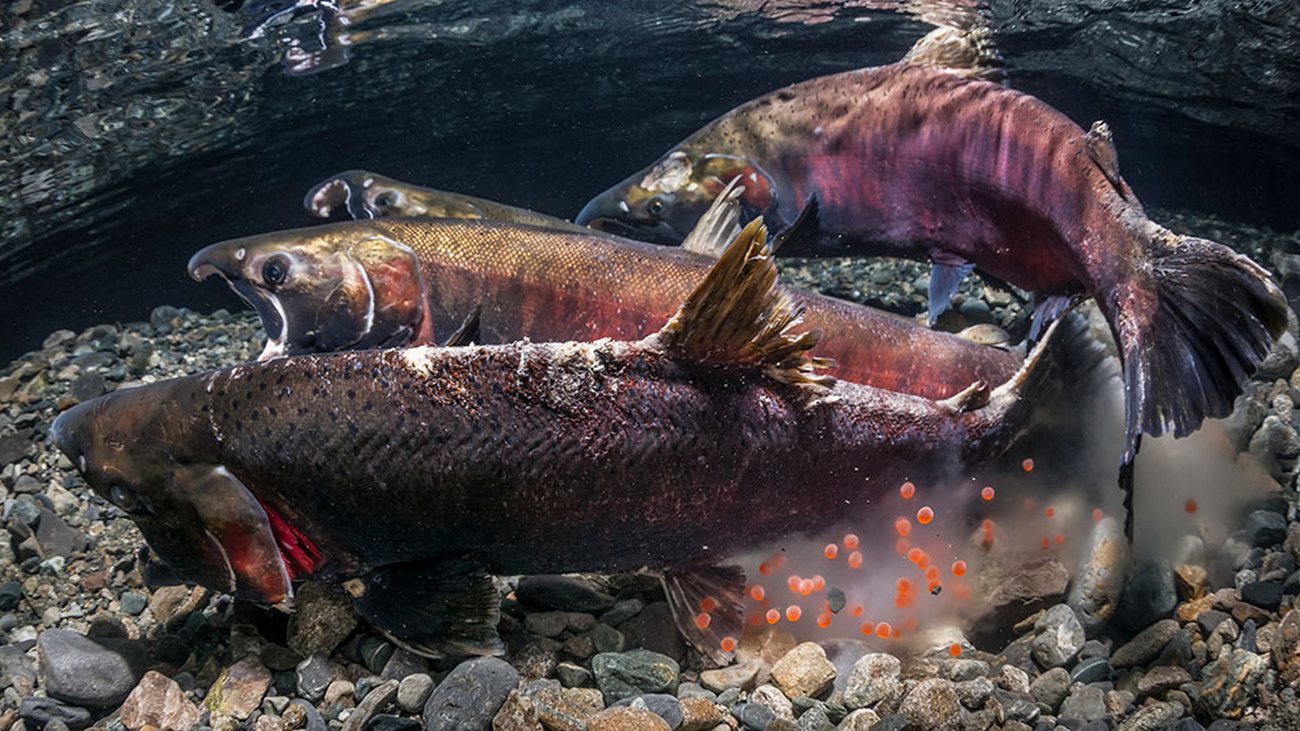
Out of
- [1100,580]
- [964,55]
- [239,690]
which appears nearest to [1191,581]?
[1100,580]

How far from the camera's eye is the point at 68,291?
399 inches

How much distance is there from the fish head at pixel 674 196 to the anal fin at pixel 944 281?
3.55ft

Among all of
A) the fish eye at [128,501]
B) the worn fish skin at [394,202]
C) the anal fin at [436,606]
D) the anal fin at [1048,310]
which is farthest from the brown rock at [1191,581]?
the fish eye at [128,501]

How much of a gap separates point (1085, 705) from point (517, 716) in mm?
1820

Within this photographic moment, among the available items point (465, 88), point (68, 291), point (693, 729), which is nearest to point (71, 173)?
point (68, 291)

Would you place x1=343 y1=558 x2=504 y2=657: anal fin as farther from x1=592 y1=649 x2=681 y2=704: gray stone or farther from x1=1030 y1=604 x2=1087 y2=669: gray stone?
x1=1030 y1=604 x2=1087 y2=669: gray stone

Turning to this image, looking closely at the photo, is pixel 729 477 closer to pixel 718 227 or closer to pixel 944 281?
pixel 718 227

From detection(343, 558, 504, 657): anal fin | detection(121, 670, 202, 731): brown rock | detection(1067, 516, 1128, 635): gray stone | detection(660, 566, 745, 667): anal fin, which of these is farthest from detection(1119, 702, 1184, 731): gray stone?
detection(121, 670, 202, 731): brown rock

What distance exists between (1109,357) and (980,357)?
1.69 ft

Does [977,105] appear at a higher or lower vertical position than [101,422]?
higher

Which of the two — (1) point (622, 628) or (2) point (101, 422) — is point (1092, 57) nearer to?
(1) point (622, 628)

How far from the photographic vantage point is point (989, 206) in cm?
413

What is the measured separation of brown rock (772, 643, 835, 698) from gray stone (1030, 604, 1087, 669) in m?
0.78

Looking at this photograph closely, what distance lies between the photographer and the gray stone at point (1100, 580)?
10.2ft
